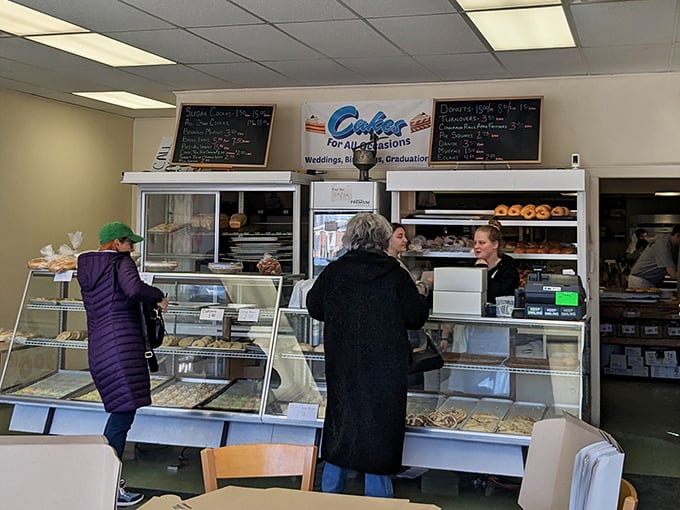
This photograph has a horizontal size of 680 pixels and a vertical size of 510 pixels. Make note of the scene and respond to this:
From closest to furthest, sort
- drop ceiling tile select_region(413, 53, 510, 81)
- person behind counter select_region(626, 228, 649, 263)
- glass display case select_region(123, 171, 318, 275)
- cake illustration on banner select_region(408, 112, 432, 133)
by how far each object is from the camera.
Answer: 1. drop ceiling tile select_region(413, 53, 510, 81)
2. glass display case select_region(123, 171, 318, 275)
3. cake illustration on banner select_region(408, 112, 432, 133)
4. person behind counter select_region(626, 228, 649, 263)

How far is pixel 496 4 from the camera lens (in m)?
4.36

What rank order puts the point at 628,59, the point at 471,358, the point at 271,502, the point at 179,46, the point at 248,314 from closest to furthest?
the point at 271,502, the point at 471,358, the point at 248,314, the point at 179,46, the point at 628,59

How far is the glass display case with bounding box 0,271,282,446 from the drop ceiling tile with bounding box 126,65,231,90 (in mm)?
1940

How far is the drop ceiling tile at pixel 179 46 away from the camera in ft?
16.6

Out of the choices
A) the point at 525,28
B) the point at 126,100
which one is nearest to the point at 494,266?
the point at 525,28

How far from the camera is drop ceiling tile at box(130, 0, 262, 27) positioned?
14.3 feet

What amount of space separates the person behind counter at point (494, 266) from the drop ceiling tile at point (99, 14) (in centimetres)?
236

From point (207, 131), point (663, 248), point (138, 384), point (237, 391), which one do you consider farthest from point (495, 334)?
point (663, 248)

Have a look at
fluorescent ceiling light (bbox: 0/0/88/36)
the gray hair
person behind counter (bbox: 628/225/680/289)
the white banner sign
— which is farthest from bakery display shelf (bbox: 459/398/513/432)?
person behind counter (bbox: 628/225/680/289)

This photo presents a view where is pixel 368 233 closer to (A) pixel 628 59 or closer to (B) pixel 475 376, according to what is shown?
(B) pixel 475 376

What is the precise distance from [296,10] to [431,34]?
3.16ft

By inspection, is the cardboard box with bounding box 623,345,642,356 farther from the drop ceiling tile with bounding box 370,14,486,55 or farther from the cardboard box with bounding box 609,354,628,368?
the drop ceiling tile with bounding box 370,14,486,55

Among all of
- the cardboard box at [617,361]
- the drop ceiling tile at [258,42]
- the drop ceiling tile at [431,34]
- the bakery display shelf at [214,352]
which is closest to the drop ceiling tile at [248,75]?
the drop ceiling tile at [258,42]

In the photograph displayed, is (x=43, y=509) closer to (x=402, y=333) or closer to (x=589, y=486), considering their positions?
(x=589, y=486)
